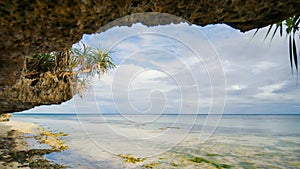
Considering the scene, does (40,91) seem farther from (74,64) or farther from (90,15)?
(90,15)

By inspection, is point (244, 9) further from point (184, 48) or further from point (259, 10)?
point (184, 48)

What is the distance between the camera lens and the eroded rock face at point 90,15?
1242mm

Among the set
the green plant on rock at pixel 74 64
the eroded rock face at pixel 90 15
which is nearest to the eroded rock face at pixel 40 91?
the green plant on rock at pixel 74 64

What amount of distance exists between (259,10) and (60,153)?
800cm

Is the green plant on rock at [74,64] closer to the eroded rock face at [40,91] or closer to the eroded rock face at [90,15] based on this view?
the eroded rock face at [40,91]

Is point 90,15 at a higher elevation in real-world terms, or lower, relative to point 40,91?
higher

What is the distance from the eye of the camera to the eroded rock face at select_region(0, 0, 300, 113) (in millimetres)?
1242

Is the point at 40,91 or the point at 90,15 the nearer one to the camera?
the point at 90,15

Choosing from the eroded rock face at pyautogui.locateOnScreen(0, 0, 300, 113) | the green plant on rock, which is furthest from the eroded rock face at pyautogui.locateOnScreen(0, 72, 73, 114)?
the eroded rock face at pyautogui.locateOnScreen(0, 0, 300, 113)

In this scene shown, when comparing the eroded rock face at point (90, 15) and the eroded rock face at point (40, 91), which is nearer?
the eroded rock face at point (90, 15)

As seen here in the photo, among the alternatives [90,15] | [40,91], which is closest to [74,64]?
[40,91]

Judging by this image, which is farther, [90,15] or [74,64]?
[74,64]

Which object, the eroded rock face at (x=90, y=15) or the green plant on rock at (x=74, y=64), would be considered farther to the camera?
the green plant on rock at (x=74, y=64)

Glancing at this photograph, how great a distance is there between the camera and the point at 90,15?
4.36ft
